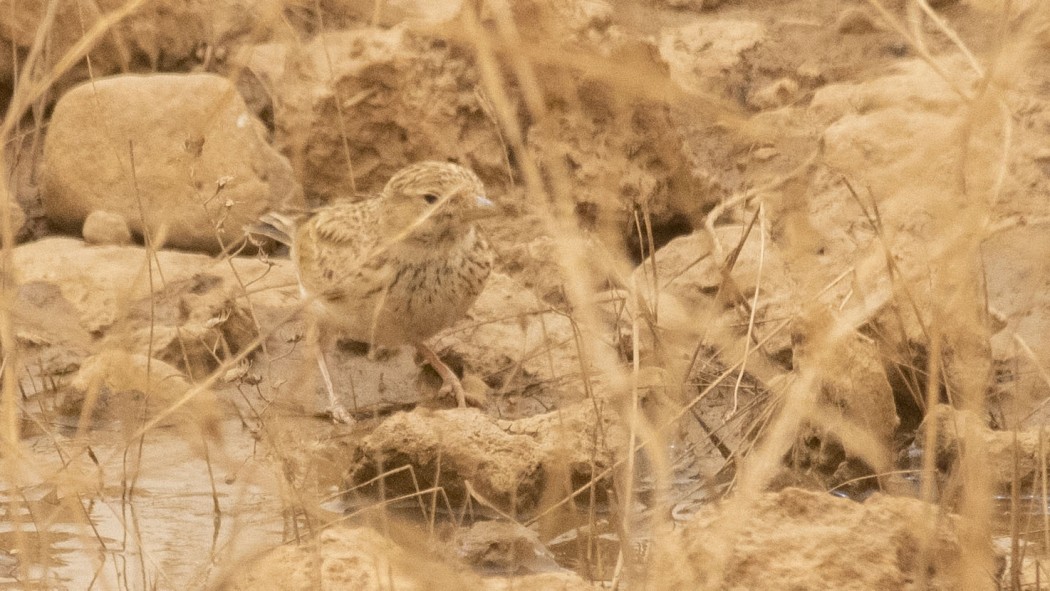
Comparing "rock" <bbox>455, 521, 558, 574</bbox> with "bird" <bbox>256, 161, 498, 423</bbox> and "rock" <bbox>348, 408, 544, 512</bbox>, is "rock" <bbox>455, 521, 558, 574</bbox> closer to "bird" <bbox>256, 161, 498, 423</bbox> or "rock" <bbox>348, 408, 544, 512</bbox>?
"rock" <bbox>348, 408, 544, 512</bbox>

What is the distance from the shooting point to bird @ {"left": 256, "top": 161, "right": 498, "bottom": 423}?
562 cm

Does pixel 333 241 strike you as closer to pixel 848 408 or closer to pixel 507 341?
pixel 507 341

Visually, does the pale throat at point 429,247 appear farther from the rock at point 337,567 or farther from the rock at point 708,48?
the rock at point 337,567

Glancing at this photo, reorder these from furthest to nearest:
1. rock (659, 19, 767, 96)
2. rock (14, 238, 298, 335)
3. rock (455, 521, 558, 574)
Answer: rock (659, 19, 767, 96)
rock (14, 238, 298, 335)
rock (455, 521, 558, 574)

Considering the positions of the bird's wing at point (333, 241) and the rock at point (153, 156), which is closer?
the bird's wing at point (333, 241)

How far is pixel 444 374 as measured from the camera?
233 inches

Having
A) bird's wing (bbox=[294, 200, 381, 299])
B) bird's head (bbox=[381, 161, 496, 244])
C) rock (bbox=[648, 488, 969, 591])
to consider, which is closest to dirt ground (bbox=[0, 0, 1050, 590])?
rock (bbox=[648, 488, 969, 591])

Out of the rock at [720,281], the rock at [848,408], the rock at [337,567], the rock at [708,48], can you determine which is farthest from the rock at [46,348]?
the rock at [708,48]

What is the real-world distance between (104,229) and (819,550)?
4.44m

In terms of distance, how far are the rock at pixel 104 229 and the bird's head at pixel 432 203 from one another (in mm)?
1523

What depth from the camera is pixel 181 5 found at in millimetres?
7809

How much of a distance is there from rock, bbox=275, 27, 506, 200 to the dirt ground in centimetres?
2

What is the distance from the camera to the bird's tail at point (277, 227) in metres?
6.63

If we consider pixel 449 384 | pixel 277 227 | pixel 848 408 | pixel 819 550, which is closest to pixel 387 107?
pixel 277 227
